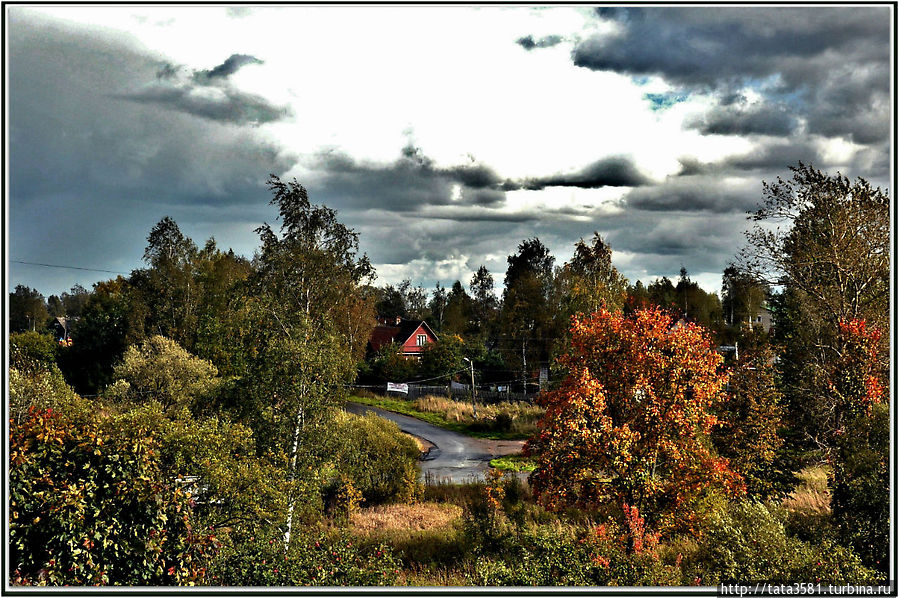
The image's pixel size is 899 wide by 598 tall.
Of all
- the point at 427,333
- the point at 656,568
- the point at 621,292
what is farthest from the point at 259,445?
the point at 427,333

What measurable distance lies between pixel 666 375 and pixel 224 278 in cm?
3680

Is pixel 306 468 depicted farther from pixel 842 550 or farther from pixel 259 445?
pixel 842 550

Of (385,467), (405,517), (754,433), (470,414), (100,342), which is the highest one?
(100,342)

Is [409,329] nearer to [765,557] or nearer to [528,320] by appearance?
[528,320]

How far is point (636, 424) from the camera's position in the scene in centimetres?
1319

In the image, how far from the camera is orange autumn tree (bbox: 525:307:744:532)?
1266cm

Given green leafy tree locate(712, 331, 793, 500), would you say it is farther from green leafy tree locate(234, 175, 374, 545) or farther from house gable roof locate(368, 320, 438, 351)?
house gable roof locate(368, 320, 438, 351)

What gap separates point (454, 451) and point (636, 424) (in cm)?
2382

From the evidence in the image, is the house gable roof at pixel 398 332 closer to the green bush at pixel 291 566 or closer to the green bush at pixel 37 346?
the green bush at pixel 37 346

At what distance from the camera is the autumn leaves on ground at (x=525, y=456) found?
9.49m

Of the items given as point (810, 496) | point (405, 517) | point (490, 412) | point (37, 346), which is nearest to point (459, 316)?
point (490, 412)

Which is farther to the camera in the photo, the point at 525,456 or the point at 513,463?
the point at 513,463

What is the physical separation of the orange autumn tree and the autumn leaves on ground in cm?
5

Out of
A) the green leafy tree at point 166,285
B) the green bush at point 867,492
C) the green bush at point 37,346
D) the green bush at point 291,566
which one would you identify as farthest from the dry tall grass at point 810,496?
the green bush at point 37,346
